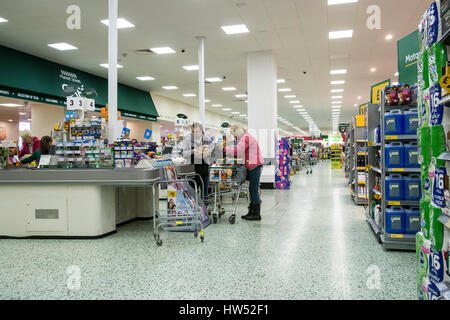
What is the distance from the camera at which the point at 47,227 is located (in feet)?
14.9

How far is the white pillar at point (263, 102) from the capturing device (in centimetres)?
1050

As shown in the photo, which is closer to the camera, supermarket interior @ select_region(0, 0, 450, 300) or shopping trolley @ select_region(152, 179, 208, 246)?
supermarket interior @ select_region(0, 0, 450, 300)

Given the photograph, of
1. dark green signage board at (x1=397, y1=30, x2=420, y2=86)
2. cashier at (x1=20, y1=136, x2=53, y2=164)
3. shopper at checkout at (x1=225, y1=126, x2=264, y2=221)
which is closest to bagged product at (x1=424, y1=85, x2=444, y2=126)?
dark green signage board at (x1=397, y1=30, x2=420, y2=86)

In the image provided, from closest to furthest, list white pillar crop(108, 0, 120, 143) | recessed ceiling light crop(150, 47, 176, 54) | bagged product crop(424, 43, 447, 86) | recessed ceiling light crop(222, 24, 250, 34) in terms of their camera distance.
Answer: bagged product crop(424, 43, 447, 86), white pillar crop(108, 0, 120, 143), recessed ceiling light crop(222, 24, 250, 34), recessed ceiling light crop(150, 47, 176, 54)

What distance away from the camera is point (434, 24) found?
210cm

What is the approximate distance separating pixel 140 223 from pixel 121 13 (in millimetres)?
4646

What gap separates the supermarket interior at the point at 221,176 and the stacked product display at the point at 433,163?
1cm

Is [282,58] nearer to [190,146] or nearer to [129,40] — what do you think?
[129,40]

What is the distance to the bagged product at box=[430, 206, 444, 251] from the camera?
2.08 metres

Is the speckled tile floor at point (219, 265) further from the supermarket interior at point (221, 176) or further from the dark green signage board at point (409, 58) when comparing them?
the dark green signage board at point (409, 58)

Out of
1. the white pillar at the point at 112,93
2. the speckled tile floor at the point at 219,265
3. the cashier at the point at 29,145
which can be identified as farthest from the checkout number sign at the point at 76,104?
the cashier at the point at 29,145

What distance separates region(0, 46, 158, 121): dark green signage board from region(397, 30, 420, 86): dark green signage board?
6.26 m

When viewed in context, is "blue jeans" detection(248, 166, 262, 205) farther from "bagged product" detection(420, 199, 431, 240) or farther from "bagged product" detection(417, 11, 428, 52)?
"bagged product" detection(417, 11, 428, 52)
